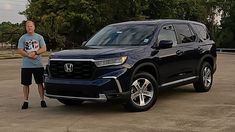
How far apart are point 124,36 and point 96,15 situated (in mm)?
48613

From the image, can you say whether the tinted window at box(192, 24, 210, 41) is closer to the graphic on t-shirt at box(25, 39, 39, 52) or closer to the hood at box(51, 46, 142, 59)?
the hood at box(51, 46, 142, 59)

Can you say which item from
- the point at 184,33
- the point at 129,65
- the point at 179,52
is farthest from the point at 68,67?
the point at 184,33

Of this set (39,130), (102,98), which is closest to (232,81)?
(102,98)

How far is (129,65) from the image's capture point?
321 inches

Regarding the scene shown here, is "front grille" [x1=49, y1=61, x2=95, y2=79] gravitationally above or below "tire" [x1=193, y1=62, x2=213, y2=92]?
above

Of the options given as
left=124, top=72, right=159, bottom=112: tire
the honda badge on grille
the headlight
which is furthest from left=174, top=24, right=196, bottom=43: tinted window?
the honda badge on grille

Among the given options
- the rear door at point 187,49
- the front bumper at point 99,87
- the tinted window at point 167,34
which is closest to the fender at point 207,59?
the rear door at point 187,49

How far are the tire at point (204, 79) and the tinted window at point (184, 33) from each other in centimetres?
76

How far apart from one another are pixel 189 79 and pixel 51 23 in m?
49.4

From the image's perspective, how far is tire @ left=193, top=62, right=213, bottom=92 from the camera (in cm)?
1062

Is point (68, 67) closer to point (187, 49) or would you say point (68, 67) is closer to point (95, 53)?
point (95, 53)

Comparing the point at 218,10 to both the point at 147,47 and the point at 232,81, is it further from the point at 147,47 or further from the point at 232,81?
the point at 147,47

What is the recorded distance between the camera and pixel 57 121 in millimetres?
7734

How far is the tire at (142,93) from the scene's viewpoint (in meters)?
8.30
